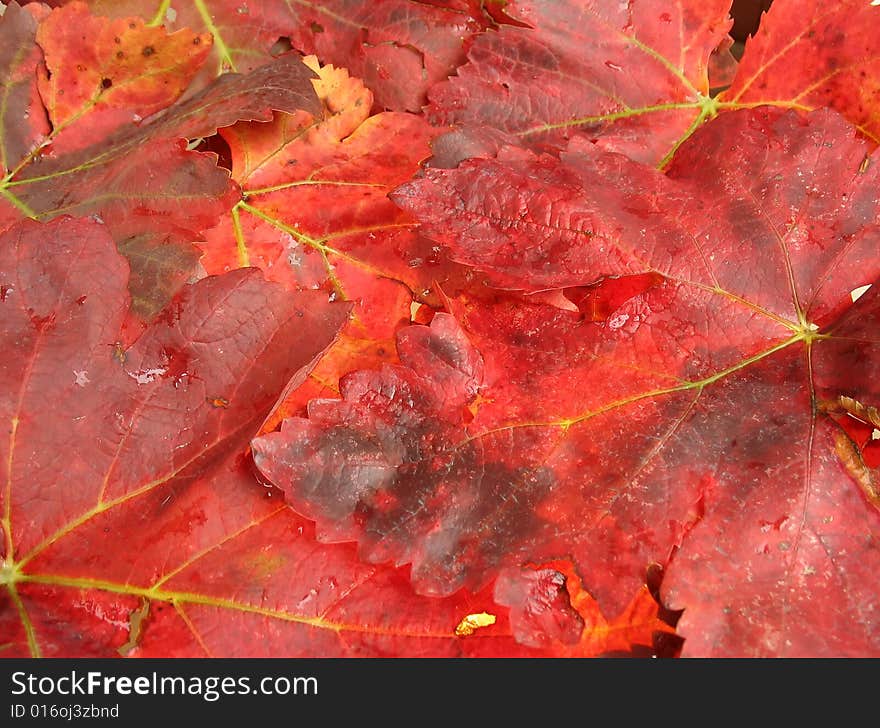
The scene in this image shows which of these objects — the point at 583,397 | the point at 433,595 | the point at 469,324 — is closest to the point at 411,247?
the point at 469,324

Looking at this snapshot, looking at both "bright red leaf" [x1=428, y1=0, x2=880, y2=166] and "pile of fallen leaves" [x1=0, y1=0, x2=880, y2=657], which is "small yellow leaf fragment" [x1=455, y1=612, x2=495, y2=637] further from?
"bright red leaf" [x1=428, y1=0, x2=880, y2=166]

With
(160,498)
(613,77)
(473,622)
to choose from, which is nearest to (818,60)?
(613,77)

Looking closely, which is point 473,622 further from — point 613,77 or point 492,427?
point 613,77

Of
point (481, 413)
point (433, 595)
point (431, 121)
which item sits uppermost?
point (431, 121)

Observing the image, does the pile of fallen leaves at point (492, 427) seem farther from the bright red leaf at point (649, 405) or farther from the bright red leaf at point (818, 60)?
the bright red leaf at point (818, 60)

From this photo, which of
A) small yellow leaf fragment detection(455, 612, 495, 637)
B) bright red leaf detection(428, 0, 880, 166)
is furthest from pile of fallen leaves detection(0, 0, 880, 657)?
bright red leaf detection(428, 0, 880, 166)

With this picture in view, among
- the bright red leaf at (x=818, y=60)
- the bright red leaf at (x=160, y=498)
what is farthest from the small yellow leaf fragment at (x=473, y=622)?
the bright red leaf at (x=818, y=60)

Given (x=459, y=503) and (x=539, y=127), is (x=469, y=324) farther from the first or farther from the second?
(x=539, y=127)
